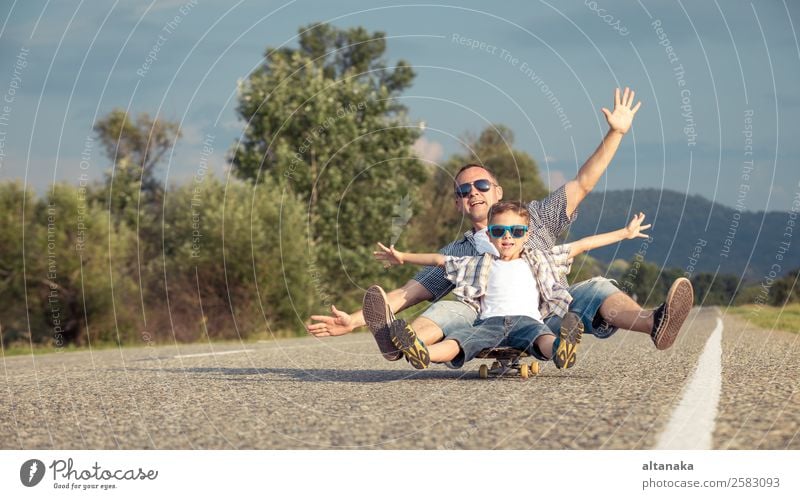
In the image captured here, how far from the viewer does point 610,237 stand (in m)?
8.01

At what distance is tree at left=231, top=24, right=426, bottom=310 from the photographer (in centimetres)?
3147

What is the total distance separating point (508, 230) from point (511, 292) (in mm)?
484

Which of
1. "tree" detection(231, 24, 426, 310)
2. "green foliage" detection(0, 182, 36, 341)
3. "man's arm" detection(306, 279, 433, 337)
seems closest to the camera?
"man's arm" detection(306, 279, 433, 337)

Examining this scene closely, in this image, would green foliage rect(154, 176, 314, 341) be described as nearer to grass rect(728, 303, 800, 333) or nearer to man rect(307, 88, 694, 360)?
grass rect(728, 303, 800, 333)

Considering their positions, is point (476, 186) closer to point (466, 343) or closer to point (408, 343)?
point (466, 343)

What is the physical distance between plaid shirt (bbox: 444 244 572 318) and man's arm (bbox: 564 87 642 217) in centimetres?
59

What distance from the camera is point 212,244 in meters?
27.2

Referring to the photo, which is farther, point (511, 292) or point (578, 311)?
point (578, 311)

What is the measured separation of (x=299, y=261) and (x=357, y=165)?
5910 millimetres

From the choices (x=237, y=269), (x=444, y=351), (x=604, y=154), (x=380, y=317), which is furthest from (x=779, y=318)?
(x=237, y=269)

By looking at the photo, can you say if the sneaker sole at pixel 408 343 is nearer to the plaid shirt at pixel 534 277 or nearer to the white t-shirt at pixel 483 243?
the plaid shirt at pixel 534 277

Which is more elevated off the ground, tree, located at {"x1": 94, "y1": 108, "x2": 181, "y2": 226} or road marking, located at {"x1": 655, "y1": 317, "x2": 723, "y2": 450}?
tree, located at {"x1": 94, "y1": 108, "x2": 181, "y2": 226}

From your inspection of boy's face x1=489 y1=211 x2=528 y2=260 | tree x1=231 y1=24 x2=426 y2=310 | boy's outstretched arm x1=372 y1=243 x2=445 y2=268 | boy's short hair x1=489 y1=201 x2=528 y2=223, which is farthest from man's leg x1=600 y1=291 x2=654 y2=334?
tree x1=231 y1=24 x2=426 y2=310
